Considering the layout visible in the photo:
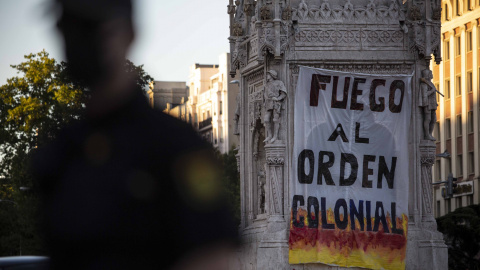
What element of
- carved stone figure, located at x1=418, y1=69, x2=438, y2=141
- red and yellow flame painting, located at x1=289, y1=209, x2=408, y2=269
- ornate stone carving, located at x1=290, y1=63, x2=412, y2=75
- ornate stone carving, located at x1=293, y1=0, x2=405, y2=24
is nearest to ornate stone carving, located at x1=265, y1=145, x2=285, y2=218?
red and yellow flame painting, located at x1=289, y1=209, x2=408, y2=269

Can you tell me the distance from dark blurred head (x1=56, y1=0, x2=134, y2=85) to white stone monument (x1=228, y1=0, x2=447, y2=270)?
22.9m

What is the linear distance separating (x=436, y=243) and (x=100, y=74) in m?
23.6

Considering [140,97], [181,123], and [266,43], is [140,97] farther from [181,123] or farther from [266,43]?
[266,43]

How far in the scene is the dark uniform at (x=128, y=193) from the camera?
1.80 meters

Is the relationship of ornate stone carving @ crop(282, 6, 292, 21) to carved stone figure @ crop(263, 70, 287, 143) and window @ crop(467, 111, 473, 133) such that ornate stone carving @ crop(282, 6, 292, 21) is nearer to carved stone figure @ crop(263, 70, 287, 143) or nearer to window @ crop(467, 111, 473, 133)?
carved stone figure @ crop(263, 70, 287, 143)

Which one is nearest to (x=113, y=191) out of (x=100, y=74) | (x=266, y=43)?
(x=100, y=74)

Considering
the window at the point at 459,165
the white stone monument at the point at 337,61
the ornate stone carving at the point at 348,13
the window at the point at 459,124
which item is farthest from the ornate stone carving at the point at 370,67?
the window at the point at 459,165

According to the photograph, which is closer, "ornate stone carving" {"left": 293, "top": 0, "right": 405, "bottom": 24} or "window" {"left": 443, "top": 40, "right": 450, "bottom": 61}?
"ornate stone carving" {"left": 293, "top": 0, "right": 405, "bottom": 24}

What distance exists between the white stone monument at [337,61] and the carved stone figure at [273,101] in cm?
2

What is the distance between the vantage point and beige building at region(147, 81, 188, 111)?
192cm

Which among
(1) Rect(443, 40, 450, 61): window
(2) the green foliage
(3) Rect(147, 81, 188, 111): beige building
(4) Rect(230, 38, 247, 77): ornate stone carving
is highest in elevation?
(1) Rect(443, 40, 450, 61): window

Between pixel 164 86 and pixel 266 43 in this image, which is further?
pixel 266 43

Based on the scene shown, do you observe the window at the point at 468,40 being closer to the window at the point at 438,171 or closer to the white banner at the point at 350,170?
the window at the point at 438,171

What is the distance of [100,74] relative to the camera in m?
1.88
